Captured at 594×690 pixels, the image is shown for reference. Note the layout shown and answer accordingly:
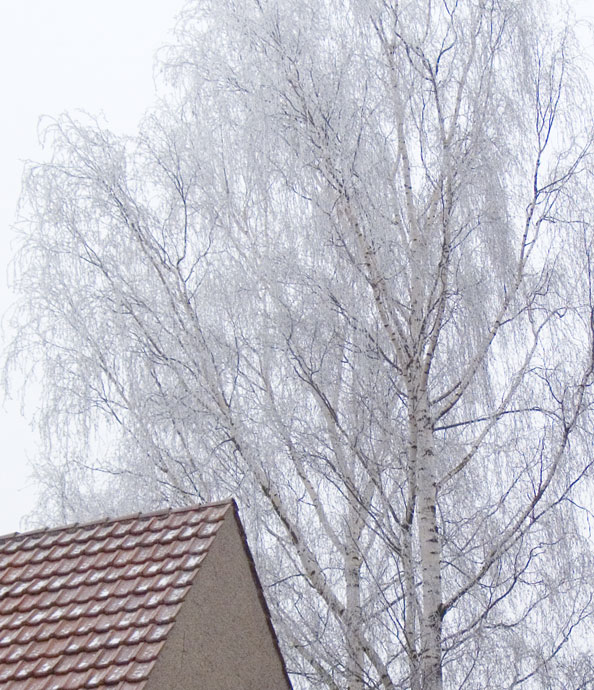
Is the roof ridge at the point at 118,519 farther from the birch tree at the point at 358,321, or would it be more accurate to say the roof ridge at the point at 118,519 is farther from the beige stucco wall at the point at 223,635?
the birch tree at the point at 358,321

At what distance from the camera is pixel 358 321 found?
9836 millimetres

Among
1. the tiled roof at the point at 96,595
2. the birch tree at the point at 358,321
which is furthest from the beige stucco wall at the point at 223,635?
the birch tree at the point at 358,321

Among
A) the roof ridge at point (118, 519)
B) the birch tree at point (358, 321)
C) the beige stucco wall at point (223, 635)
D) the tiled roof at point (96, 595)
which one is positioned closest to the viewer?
the tiled roof at point (96, 595)

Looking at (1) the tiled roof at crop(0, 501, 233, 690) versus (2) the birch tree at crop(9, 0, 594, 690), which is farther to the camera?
(2) the birch tree at crop(9, 0, 594, 690)

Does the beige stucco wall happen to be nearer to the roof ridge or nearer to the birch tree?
the roof ridge

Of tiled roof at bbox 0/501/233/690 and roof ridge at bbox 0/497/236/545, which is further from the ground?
roof ridge at bbox 0/497/236/545

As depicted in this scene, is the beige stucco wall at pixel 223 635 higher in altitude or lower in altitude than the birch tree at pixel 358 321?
lower

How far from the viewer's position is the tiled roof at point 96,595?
6074mm

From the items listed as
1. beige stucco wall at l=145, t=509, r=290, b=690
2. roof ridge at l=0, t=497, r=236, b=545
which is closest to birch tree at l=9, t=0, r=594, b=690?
beige stucco wall at l=145, t=509, r=290, b=690

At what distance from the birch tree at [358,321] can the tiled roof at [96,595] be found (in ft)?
7.89

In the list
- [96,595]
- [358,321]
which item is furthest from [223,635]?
[358,321]

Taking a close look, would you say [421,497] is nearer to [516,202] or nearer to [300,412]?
[300,412]

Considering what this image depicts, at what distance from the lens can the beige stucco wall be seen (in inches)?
252

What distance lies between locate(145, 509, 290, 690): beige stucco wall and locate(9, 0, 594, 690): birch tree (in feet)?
5.55
